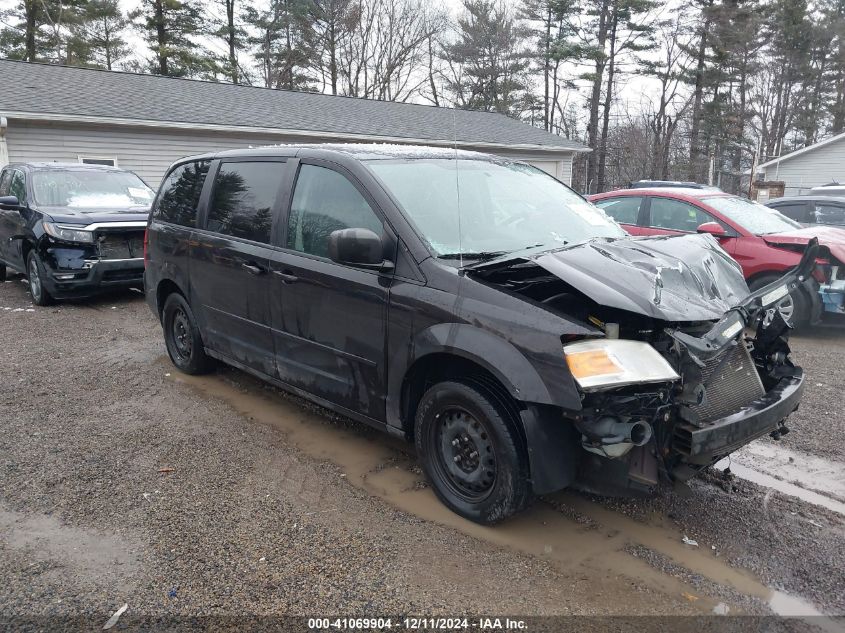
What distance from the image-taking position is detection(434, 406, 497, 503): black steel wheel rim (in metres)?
3.11

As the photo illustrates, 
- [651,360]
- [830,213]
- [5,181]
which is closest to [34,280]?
[5,181]

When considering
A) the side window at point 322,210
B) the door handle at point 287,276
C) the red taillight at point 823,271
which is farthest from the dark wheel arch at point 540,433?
the red taillight at point 823,271

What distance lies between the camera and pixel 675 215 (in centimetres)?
799

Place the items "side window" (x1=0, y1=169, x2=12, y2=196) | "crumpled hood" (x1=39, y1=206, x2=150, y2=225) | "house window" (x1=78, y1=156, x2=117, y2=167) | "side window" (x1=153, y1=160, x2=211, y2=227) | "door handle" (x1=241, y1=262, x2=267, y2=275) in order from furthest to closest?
"house window" (x1=78, y1=156, x2=117, y2=167) → "side window" (x1=0, y1=169, x2=12, y2=196) → "crumpled hood" (x1=39, y1=206, x2=150, y2=225) → "side window" (x1=153, y1=160, x2=211, y2=227) → "door handle" (x1=241, y1=262, x2=267, y2=275)

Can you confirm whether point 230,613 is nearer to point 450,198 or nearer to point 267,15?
point 450,198

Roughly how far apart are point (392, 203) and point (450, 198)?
1.42 feet

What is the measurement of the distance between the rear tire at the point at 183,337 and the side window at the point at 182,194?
2.31 ft

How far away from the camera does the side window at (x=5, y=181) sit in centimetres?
965

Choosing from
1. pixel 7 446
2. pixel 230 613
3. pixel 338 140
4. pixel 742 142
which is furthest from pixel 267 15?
pixel 230 613

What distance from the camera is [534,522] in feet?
10.7

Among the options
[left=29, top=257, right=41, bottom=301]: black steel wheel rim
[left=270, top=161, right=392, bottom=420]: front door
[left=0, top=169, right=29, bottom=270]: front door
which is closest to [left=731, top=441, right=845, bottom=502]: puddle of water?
[left=270, top=161, right=392, bottom=420]: front door

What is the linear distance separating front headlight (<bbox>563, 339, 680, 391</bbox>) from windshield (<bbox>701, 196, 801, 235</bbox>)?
18.8 feet

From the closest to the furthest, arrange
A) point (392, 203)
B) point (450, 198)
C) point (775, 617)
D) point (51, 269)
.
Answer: point (775, 617)
point (392, 203)
point (450, 198)
point (51, 269)

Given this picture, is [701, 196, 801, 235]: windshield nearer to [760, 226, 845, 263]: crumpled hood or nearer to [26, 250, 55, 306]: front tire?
[760, 226, 845, 263]: crumpled hood
